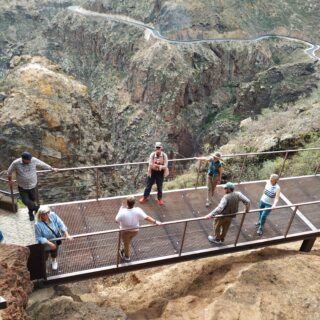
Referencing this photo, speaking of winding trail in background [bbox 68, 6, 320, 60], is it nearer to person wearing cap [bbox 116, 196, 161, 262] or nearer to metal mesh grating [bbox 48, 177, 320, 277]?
metal mesh grating [bbox 48, 177, 320, 277]

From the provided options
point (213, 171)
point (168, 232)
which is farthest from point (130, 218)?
point (213, 171)

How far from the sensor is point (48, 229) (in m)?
6.89

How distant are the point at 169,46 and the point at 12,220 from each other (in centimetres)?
4301

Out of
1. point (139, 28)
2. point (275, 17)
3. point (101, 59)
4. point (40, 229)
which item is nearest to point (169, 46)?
point (139, 28)

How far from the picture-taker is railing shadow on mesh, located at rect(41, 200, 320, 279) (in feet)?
25.5

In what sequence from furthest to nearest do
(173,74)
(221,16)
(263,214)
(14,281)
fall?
1. (221,16)
2. (173,74)
3. (263,214)
4. (14,281)

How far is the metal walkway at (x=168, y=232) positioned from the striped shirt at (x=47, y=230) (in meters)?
0.46

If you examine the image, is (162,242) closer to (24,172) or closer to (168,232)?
(168,232)

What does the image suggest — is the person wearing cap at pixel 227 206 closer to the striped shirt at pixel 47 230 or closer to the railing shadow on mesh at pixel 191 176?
the striped shirt at pixel 47 230

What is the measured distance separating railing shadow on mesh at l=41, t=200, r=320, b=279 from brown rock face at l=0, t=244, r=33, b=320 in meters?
1.22

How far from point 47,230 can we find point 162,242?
2.68 meters

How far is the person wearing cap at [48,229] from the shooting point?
265 inches

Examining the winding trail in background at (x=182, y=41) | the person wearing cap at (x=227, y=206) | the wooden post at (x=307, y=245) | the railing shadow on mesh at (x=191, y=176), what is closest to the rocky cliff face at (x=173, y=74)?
the winding trail in background at (x=182, y=41)

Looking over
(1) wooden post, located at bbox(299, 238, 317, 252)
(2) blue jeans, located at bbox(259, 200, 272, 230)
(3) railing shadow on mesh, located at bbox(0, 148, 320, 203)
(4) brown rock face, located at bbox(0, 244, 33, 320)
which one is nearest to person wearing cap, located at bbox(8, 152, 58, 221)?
(4) brown rock face, located at bbox(0, 244, 33, 320)
